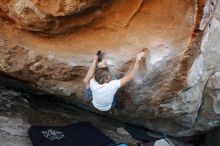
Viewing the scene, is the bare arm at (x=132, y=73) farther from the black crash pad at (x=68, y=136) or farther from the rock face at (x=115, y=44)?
the black crash pad at (x=68, y=136)

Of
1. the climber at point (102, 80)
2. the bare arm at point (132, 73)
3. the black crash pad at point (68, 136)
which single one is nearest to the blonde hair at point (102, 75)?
the climber at point (102, 80)

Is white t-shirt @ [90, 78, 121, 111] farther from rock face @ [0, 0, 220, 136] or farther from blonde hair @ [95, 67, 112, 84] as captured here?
rock face @ [0, 0, 220, 136]

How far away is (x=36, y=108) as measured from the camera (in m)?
3.53

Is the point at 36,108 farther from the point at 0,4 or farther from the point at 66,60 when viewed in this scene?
the point at 0,4

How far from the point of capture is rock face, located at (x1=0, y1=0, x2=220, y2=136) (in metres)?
2.85

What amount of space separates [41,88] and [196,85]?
132cm

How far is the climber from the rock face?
0.09 metres

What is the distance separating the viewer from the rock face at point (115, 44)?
9.34 feet

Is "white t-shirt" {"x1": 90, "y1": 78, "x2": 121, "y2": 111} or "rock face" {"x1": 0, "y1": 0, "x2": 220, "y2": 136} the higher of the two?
"rock face" {"x1": 0, "y1": 0, "x2": 220, "y2": 136}

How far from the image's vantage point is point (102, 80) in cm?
293

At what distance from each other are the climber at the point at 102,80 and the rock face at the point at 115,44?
0.09 metres

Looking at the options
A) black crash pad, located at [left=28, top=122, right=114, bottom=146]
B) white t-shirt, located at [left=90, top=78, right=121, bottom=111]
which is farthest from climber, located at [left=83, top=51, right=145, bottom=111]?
black crash pad, located at [left=28, top=122, right=114, bottom=146]

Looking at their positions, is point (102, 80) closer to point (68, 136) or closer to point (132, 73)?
point (132, 73)

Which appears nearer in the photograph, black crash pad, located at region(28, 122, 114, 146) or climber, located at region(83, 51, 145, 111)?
climber, located at region(83, 51, 145, 111)
